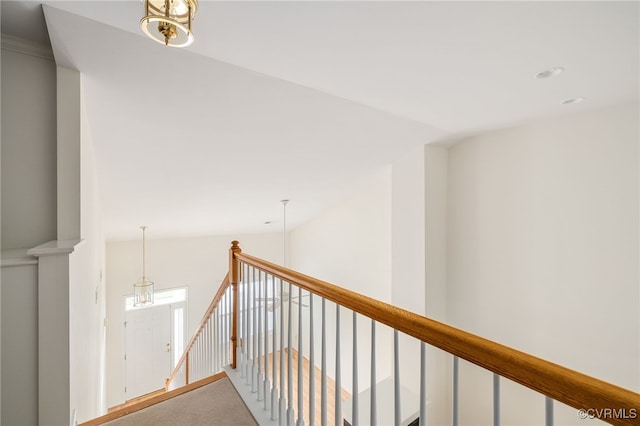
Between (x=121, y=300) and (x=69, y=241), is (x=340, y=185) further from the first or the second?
(x=121, y=300)

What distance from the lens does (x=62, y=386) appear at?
133 cm

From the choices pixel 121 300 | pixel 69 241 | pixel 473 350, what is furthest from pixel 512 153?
pixel 121 300

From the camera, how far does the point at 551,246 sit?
10.1 feet

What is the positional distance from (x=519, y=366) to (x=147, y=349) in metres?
6.95

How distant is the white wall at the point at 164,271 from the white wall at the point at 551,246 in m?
4.73

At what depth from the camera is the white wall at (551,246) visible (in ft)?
8.57

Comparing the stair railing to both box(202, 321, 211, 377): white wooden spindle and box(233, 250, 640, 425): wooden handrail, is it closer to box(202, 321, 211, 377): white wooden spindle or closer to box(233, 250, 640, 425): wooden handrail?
box(233, 250, 640, 425): wooden handrail

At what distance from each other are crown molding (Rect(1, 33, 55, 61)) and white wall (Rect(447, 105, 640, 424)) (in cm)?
401

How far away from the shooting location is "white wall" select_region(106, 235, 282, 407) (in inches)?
216

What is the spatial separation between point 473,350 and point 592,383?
10.4 inches

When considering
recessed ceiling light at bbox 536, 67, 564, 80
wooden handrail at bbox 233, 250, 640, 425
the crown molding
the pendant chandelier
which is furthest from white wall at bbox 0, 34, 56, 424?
the pendant chandelier

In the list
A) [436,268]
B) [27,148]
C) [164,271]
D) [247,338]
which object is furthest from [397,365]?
[164,271]

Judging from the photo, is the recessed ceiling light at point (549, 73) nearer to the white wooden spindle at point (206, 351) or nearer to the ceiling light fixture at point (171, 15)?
the ceiling light fixture at point (171, 15)

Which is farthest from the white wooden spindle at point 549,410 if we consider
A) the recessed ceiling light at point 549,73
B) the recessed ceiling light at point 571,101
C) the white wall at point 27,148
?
the recessed ceiling light at point 571,101
